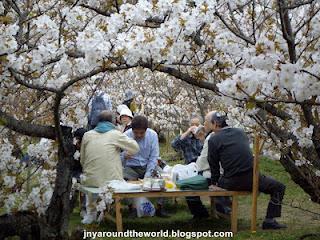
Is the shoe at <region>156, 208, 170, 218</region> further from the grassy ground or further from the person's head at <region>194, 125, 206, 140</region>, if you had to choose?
the person's head at <region>194, 125, 206, 140</region>

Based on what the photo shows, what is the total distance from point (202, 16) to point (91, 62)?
91cm

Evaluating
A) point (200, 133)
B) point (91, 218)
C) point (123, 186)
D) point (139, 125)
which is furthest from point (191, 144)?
point (91, 218)

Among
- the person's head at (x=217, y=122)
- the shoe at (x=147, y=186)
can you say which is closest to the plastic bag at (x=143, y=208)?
the shoe at (x=147, y=186)

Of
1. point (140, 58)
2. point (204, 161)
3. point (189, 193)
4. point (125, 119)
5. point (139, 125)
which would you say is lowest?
point (189, 193)

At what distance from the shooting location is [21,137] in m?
6.30

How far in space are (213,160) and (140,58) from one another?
2.51m

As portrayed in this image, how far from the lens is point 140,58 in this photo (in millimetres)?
4219

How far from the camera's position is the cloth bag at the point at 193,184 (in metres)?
6.25

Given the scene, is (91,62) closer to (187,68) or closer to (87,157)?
(187,68)

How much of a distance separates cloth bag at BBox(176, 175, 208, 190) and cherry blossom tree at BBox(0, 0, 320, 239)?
89cm

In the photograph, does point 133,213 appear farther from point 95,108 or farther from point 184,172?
point 95,108

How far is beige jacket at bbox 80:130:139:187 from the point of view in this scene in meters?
6.34

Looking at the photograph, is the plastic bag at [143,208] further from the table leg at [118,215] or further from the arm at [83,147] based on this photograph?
the arm at [83,147]

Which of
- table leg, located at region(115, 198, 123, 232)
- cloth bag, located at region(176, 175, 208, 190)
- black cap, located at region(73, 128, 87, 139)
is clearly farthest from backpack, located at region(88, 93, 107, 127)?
cloth bag, located at region(176, 175, 208, 190)
